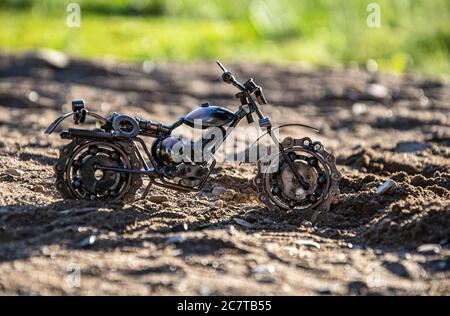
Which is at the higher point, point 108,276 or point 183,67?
point 183,67

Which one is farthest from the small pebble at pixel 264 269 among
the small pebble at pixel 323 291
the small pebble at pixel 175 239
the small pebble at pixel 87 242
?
the small pebble at pixel 87 242

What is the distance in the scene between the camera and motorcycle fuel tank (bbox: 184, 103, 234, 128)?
574cm

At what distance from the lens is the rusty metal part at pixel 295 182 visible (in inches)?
228

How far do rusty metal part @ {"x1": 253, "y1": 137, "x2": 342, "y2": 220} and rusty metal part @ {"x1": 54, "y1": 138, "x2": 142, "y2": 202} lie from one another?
725mm

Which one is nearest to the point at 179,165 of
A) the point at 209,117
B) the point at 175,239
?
the point at 209,117

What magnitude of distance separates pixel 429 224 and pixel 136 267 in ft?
5.24

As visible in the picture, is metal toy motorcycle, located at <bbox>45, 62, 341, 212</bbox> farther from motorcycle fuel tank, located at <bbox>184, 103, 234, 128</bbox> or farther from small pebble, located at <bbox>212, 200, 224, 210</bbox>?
small pebble, located at <bbox>212, 200, 224, 210</bbox>

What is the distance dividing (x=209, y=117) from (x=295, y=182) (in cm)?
62

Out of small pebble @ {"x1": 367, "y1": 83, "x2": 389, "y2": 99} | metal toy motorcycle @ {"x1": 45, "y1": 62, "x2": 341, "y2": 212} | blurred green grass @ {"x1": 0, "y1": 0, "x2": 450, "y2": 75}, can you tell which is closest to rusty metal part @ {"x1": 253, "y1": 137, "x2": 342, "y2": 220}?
metal toy motorcycle @ {"x1": 45, "y1": 62, "x2": 341, "y2": 212}

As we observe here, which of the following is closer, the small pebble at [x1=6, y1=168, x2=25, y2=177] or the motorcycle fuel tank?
the motorcycle fuel tank
